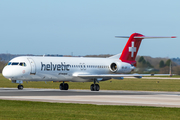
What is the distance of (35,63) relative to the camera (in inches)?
1854

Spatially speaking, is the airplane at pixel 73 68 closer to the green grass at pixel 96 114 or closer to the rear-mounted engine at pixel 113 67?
the rear-mounted engine at pixel 113 67

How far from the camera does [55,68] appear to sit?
48625 mm

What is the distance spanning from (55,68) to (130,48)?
495 inches

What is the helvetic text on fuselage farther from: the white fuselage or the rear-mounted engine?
the rear-mounted engine

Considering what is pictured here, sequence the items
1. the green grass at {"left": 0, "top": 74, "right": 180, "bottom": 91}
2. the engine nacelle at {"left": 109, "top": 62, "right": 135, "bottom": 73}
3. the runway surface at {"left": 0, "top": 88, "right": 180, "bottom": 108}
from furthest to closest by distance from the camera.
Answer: the green grass at {"left": 0, "top": 74, "right": 180, "bottom": 91}, the engine nacelle at {"left": 109, "top": 62, "right": 135, "bottom": 73}, the runway surface at {"left": 0, "top": 88, "right": 180, "bottom": 108}

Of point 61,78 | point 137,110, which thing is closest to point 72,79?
point 61,78

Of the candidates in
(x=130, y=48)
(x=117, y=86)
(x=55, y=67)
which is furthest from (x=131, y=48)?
(x=55, y=67)

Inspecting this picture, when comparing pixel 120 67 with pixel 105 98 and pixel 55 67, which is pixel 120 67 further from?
pixel 105 98

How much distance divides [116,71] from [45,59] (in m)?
11.3

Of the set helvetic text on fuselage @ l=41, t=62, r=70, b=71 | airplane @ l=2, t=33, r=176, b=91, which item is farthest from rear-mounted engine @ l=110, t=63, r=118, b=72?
helvetic text on fuselage @ l=41, t=62, r=70, b=71

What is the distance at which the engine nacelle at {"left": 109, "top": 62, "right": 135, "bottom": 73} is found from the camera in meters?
54.4

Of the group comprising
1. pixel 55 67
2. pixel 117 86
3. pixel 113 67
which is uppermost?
Answer: pixel 55 67

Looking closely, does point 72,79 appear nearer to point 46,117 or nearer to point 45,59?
point 45,59

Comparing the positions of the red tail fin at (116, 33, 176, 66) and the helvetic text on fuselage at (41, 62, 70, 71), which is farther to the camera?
the red tail fin at (116, 33, 176, 66)
